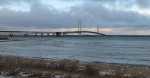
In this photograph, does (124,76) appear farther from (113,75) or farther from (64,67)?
(64,67)

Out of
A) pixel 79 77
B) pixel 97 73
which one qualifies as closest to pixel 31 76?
pixel 79 77

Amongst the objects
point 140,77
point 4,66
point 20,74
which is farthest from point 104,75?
point 4,66

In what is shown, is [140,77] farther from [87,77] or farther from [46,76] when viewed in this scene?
[46,76]

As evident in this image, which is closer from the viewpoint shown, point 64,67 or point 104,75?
point 104,75

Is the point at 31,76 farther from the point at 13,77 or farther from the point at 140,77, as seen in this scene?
the point at 140,77

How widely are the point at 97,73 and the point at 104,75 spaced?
71 cm

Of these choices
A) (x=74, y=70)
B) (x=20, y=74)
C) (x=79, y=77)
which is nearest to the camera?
(x=79, y=77)

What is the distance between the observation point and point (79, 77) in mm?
16844

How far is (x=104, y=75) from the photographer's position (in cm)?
1761

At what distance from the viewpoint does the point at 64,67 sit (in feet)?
69.3

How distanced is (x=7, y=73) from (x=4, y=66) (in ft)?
10.7

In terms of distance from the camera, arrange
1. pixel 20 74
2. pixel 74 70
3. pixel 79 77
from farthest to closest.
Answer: pixel 74 70 → pixel 20 74 → pixel 79 77

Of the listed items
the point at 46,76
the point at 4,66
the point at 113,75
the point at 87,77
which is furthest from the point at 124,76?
the point at 4,66

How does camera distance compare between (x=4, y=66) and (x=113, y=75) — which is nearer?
(x=113, y=75)
